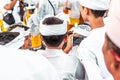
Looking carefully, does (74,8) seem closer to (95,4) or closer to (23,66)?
(95,4)

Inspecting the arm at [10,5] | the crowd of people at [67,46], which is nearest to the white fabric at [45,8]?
the crowd of people at [67,46]

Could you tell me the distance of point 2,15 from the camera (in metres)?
4.89

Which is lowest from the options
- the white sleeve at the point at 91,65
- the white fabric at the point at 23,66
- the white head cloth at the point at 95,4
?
the white sleeve at the point at 91,65

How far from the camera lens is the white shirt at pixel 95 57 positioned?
218 centimetres

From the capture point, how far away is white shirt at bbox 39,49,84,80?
216 centimetres

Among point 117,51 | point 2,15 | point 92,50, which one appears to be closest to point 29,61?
point 117,51

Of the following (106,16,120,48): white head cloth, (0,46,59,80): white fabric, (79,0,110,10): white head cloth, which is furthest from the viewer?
(79,0,110,10): white head cloth

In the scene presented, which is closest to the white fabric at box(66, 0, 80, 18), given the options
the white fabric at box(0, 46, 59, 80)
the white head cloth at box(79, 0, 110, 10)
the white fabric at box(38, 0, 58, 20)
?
the white fabric at box(38, 0, 58, 20)

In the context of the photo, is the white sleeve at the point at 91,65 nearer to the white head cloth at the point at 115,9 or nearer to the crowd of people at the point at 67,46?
the crowd of people at the point at 67,46

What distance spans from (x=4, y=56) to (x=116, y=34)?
41 cm

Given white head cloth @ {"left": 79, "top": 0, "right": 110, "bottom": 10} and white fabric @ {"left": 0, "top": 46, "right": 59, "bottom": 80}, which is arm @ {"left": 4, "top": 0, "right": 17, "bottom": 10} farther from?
white fabric @ {"left": 0, "top": 46, "right": 59, "bottom": 80}

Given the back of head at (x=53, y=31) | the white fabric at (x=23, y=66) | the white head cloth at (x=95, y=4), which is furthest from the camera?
the white head cloth at (x=95, y=4)

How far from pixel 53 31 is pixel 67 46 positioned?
42 centimetres

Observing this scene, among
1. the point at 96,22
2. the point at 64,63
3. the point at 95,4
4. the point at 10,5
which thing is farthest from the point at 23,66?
the point at 10,5
